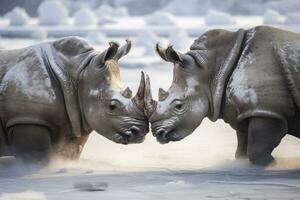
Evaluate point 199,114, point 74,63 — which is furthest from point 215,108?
point 74,63

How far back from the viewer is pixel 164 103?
1058 centimetres

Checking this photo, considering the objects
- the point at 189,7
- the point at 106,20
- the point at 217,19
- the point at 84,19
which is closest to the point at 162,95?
the point at 217,19

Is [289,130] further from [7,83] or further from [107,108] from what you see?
[7,83]

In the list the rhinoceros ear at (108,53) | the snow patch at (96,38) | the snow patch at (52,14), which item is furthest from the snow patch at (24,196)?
the snow patch at (52,14)

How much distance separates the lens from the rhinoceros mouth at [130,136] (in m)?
10.4

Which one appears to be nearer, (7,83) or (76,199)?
(76,199)

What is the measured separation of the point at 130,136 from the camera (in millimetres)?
10422

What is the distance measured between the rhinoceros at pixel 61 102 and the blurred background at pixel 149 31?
0.53 meters

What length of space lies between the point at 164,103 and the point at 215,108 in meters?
0.51

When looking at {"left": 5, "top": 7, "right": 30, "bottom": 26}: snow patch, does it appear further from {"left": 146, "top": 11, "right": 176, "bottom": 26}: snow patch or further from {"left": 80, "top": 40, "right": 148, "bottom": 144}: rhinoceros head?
{"left": 80, "top": 40, "right": 148, "bottom": 144}: rhinoceros head

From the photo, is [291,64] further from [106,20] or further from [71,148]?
[106,20]

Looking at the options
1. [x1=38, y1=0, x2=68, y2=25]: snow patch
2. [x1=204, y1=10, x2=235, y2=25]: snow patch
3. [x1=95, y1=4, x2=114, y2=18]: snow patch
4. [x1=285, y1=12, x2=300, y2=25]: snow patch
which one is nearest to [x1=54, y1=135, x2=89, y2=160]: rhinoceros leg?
[x1=285, y1=12, x2=300, y2=25]: snow patch

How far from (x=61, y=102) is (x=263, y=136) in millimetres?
2007

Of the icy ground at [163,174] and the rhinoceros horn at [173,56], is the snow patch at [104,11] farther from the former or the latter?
the rhinoceros horn at [173,56]
